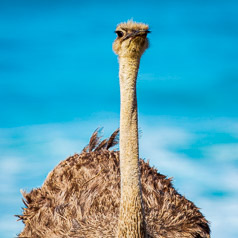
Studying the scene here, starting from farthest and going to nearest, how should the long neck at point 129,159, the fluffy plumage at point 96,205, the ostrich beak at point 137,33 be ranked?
the fluffy plumage at point 96,205
the long neck at point 129,159
the ostrich beak at point 137,33

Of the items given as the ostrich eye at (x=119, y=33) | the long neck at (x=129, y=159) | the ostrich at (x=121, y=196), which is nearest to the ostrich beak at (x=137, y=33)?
the ostrich at (x=121, y=196)

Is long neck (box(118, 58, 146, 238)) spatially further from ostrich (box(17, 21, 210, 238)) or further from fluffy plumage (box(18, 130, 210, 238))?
fluffy plumage (box(18, 130, 210, 238))

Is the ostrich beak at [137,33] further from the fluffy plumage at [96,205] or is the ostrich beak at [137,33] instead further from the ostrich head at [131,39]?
the fluffy plumage at [96,205]

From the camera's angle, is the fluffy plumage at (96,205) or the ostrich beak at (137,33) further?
the fluffy plumage at (96,205)

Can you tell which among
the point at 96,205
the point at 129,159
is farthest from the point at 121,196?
the point at 96,205

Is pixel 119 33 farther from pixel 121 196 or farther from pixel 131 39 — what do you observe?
pixel 121 196

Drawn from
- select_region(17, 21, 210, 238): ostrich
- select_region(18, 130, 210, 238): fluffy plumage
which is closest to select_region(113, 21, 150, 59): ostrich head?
select_region(17, 21, 210, 238): ostrich

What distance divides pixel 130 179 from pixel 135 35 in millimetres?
1576

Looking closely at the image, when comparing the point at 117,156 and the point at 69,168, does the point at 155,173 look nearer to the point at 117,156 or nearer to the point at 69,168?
the point at 117,156

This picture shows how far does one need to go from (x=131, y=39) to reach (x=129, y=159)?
1324mm

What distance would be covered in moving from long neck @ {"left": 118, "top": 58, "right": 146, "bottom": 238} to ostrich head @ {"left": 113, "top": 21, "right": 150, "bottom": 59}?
8cm

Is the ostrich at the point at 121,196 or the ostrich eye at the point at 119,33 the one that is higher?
the ostrich eye at the point at 119,33

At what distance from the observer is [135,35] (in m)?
6.54

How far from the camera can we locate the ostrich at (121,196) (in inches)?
262
